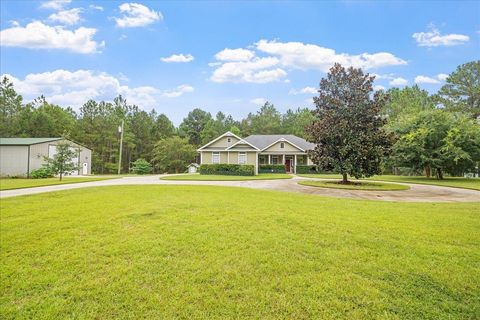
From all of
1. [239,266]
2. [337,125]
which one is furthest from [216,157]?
[239,266]

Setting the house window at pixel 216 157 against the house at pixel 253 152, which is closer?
the house at pixel 253 152

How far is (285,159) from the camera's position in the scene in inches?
1294

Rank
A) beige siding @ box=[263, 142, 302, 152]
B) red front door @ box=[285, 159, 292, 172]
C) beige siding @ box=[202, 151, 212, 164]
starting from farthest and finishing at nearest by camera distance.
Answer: red front door @ box=[285, 159, 292, 172], beige siding @ box=[263, 142, 302, 152], beige siding @ box=[202, 151, 212, 164]

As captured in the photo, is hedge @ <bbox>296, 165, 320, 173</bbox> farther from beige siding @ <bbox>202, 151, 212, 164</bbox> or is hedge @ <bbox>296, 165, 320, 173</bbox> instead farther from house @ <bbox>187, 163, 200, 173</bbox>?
house @ <bbox>187, 163, 200, 173</bbox>

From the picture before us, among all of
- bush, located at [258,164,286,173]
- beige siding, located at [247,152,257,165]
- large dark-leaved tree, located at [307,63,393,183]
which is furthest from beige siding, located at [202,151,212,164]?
large dark-leaved tree, located at [307,63,393,183]

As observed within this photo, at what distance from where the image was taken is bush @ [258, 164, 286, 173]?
1179 inches

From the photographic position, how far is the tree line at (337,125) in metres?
16.4

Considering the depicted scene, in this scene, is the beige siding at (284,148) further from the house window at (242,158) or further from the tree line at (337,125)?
the house window at (242,158)

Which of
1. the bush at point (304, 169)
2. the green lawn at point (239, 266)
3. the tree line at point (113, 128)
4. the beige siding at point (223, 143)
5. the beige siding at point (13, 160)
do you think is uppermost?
the tree line at point (113, 128)

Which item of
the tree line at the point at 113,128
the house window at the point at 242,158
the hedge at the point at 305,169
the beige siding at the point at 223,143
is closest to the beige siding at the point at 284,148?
the hedge at the point at 305,169

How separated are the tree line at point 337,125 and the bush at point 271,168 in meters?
6.27

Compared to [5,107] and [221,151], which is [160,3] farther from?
[5,107]

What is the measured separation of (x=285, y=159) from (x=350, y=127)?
16.8 meters

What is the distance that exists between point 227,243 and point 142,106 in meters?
52.4
